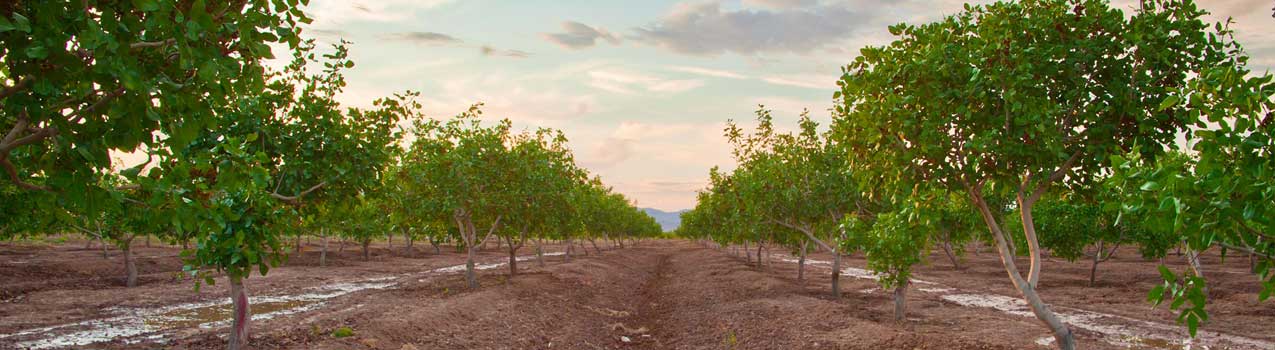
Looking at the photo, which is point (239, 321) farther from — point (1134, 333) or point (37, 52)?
point (1134, 333)

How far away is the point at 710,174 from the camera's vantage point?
3619 centimetres

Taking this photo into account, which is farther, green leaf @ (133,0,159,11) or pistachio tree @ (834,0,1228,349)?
pistachio tree @ (834,0,1228,349)

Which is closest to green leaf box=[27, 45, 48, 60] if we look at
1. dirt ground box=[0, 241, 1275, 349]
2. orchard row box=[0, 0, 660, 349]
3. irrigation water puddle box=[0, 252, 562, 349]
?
orchard row box=[0, 0, 660, 349]

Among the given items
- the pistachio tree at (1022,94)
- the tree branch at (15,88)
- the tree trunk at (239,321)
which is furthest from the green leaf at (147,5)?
the tree trunk at (239,321)

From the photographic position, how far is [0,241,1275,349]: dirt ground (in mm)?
15227

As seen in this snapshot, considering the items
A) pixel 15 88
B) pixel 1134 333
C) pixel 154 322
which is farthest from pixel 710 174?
pixel 15 88

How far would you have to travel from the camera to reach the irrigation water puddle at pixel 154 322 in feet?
49.1

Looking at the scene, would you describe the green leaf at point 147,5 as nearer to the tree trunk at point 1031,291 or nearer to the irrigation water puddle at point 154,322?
the tree trunk at point 1031,291

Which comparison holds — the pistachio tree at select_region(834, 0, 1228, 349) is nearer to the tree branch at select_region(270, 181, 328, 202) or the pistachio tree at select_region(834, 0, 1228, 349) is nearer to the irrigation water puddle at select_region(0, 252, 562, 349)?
the tree branch at select_region(270, 181, 328, 202)

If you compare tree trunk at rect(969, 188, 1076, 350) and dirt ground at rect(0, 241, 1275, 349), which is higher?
tree trunk at rect(969, 188, 1076, 350)

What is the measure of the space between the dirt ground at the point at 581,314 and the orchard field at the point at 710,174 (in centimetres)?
17

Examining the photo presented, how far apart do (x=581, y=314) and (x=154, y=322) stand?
11.8 metres

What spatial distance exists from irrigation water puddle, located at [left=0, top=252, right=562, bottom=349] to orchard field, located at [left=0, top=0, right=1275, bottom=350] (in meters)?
0.14

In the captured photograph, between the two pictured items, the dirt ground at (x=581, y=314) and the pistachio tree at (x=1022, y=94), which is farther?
the dirt ground at (x=581, y=314)
